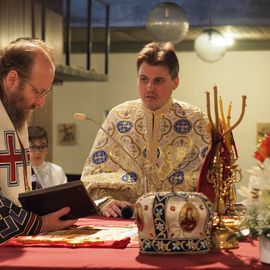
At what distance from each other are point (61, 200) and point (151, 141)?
1.09 meters

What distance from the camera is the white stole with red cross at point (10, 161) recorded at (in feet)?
10.3

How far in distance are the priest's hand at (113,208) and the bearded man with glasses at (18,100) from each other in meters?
0.39

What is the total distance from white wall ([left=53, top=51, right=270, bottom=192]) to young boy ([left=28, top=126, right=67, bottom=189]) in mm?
5019

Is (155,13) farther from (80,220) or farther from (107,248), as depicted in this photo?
(107,248)

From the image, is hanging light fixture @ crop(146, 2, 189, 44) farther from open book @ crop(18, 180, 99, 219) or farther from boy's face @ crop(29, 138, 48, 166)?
open book @ crop(18, 180, 99, 219)

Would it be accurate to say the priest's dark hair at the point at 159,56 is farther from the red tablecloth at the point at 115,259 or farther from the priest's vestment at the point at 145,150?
the red tablecloth at the point at 115,259

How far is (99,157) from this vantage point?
154 inches

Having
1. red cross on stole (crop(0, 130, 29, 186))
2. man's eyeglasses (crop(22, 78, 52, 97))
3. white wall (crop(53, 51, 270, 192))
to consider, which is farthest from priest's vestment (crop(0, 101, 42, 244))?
white wall (crop(53, 51, 270, 192))

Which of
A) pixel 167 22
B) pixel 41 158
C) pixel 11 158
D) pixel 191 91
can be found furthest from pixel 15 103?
pixel 191 91

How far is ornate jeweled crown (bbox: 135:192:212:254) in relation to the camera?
254cm

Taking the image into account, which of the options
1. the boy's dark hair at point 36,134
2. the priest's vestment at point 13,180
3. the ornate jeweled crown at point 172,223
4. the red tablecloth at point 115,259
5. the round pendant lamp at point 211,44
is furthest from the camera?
the round pendant lamp at point 211,44

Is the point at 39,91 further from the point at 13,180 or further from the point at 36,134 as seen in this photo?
the point at 36,134

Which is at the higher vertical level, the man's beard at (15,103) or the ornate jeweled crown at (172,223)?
the man's beard at (15,103)

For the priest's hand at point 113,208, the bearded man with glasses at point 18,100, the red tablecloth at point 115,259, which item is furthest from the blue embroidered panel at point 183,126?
the red tablecloth at point 115,259
